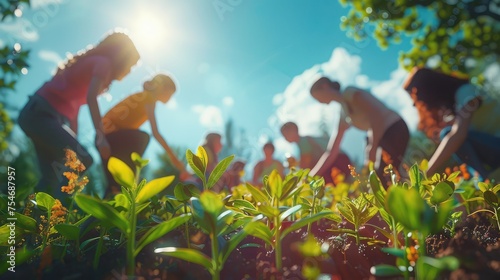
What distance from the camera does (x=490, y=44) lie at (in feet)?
34.6

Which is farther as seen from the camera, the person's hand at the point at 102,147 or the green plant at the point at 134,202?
the person's hand at the point at 102,147

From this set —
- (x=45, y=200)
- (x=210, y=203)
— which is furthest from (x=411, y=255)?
(x=45, y=200)

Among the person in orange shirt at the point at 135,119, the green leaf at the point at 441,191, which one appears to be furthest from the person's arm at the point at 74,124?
the green leaf at the point at 441,191

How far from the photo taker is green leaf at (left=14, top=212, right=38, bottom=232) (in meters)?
1.27

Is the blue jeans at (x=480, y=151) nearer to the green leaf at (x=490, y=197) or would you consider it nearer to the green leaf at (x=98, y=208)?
the green leaf at (x=490, y=197)

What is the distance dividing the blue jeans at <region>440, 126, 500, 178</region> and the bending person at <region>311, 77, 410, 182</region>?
2.44ft

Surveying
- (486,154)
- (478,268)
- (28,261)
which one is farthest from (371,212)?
(486,154)

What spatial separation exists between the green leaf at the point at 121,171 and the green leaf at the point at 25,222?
61cm

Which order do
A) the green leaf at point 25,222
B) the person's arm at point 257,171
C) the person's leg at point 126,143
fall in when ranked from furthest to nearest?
→ the person's arm at point 257,171
the person's leg at point 126,143
the green leaf at point 25,222

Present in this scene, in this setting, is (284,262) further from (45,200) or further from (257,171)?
(257,171)

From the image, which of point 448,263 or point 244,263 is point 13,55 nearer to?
point 244,263

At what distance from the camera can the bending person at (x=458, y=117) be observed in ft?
10.6

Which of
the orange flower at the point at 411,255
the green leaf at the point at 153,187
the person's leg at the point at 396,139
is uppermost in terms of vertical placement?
the person's leg at the point at 396,139

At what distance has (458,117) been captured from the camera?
10.9 ft
